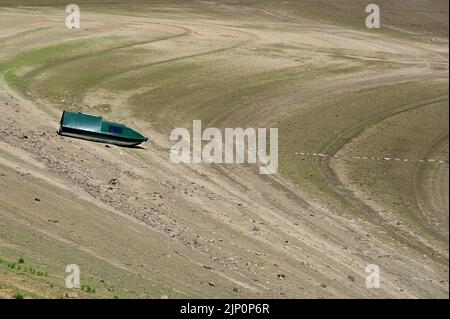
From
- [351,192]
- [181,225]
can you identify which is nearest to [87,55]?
[351,192]

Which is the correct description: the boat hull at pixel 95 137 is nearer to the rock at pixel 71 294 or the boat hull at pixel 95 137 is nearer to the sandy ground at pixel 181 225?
the sandy ground at pixel 181 225

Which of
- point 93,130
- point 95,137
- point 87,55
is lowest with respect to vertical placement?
point 95,137

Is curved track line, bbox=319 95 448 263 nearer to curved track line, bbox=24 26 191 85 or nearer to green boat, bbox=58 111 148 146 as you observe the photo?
green boat, bbox=58 111 148 146

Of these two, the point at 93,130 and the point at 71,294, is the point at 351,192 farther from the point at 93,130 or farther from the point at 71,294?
the point at 71,294

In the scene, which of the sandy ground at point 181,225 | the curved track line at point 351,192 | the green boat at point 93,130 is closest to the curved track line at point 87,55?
the sandy ground at point 181,225

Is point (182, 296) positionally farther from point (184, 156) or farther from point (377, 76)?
point (377, 76)
